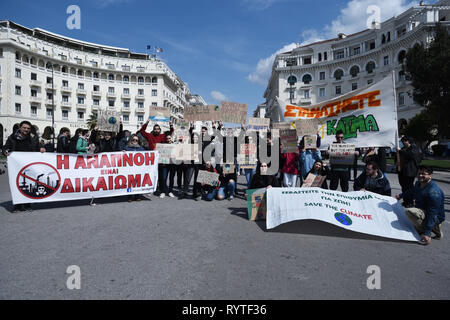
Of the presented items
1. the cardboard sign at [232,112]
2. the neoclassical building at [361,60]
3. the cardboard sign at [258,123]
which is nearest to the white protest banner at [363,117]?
the cardboard sign at [258,123]

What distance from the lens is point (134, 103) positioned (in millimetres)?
60594

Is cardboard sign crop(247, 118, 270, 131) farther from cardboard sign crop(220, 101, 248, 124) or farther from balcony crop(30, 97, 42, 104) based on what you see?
balcony crop(30, 97, 42, 104)

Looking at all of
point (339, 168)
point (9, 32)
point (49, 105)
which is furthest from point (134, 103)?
point (339, 168)

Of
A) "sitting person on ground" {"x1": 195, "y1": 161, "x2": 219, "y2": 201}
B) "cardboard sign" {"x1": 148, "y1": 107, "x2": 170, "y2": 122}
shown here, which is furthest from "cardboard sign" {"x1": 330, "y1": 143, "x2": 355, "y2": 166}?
"cardboard sign" {"x1": 148, "y1": 107, "x2": 170, "y2": 122}

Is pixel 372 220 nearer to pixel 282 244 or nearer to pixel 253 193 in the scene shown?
pixel 282 244

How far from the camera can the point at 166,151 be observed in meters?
7.31

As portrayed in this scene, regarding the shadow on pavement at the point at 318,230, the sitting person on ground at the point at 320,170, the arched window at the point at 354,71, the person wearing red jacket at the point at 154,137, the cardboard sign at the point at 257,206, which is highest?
the arched window at the point at 354,71

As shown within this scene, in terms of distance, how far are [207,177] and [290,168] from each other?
7.28 feet

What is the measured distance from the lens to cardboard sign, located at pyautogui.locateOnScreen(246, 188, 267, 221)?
202 inches

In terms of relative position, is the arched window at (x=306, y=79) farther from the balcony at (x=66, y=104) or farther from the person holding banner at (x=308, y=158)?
the person holding banner at (x=308, y=158)

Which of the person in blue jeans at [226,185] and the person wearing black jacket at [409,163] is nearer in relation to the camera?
the person wearing black jacket at [409,163]

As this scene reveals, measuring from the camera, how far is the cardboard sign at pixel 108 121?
288 inches

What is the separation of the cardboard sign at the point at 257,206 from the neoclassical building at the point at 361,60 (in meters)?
33.3

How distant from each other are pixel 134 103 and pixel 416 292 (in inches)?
2531
